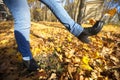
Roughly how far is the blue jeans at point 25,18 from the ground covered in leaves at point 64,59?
500 millimetres

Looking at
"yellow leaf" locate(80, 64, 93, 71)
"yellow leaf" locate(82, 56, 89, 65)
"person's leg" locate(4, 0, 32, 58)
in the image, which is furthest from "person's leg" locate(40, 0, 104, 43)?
"yellow leaf" locate(82, 56, 89, 65)

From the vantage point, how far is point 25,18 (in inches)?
120

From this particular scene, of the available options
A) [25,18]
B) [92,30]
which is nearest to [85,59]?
[92,30]

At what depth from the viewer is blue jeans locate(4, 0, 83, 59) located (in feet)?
9.70

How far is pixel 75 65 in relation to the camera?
3.54 metres

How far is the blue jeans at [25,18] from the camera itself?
2.96m

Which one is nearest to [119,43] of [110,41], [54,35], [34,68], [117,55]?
[110,41]

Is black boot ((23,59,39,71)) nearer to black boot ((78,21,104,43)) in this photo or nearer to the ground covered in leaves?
the ground covered in leaves

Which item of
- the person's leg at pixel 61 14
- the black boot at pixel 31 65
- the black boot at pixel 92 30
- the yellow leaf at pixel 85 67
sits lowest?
the yellow leaf at pixel 85 67

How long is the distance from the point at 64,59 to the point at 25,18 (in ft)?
3.51

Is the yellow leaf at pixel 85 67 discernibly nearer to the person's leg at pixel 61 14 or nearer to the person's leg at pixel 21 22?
the person's leg at pixel 61 14

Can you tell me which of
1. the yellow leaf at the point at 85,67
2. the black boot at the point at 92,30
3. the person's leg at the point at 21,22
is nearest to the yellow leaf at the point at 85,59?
the yellow leaf at the point at 85,67

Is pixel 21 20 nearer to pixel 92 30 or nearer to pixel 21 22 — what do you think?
pixel 21 22

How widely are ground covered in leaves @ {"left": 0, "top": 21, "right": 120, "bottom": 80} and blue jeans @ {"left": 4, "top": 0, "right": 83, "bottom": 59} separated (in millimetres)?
500
